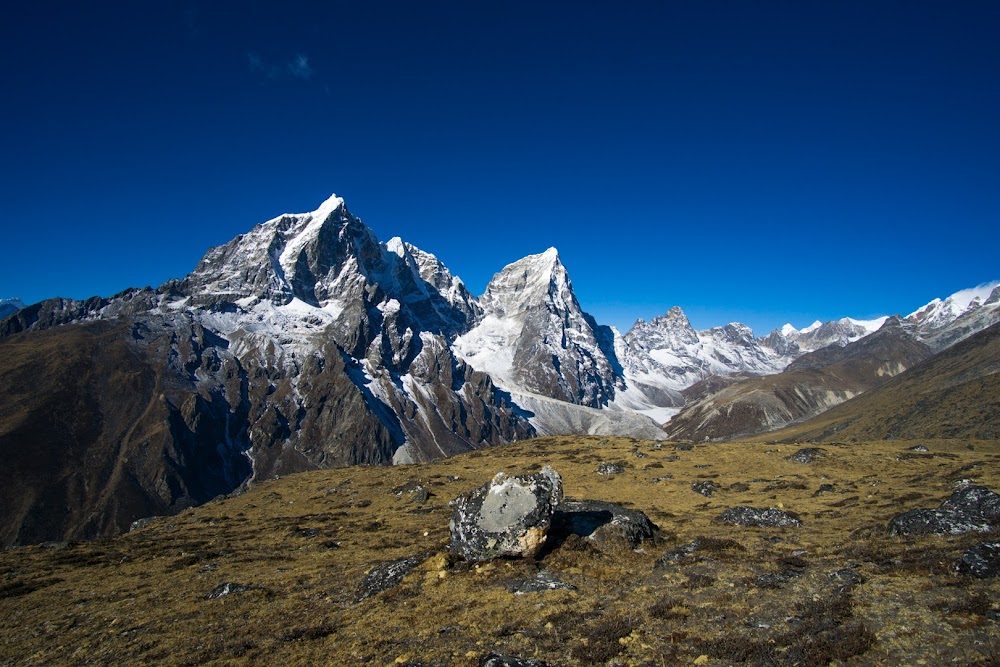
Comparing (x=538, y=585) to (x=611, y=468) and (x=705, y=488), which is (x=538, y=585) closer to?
(x=705, y=488)

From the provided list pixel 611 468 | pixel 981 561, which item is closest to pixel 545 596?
pixel 981 561

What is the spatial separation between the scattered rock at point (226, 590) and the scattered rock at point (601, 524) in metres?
17.2

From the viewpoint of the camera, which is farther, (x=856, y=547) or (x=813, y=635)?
(x=856, y=547)

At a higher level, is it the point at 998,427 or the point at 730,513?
the point at 730,513

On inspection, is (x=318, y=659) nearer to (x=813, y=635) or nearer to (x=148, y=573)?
(x=813, y=635)

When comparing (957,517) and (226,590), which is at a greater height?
(226,590)

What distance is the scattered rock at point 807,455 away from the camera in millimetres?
59031

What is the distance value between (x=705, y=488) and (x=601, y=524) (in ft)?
75.5

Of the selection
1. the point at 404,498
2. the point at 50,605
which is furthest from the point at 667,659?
the point at 404,498

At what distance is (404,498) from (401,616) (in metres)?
34.2

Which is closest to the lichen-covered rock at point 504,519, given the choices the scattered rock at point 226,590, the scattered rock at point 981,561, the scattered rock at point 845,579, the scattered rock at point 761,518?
the scattered rock at point 226,590

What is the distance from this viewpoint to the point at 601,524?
101 feet

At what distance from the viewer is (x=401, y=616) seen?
69.8 feet

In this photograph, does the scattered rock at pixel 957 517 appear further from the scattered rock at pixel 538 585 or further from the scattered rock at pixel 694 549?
the scattered rock at pixel 538 585
